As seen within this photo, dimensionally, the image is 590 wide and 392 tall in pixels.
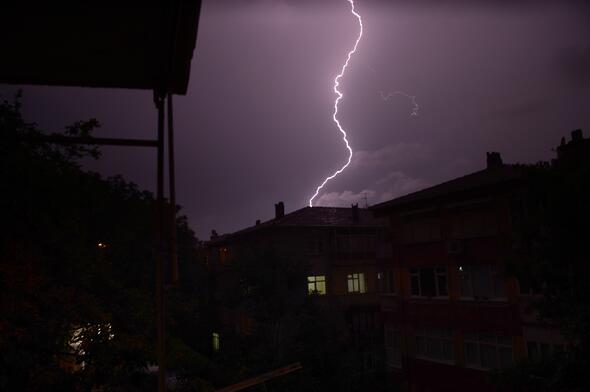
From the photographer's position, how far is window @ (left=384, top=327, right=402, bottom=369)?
80.5ft

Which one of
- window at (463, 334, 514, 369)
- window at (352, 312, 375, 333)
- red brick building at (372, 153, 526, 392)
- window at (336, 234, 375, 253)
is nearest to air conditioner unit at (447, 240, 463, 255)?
red brick building at (372, 153, 526, 392)

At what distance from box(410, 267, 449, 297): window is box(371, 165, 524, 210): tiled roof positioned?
357 cm

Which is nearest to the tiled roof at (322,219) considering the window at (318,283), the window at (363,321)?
the window at (318,283)

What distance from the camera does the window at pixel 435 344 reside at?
21.5 m

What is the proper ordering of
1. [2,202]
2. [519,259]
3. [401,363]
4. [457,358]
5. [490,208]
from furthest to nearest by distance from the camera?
[401,363], [457,358], [490,208], [519,259], [2,202]

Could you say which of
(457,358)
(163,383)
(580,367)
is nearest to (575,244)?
(580,367)

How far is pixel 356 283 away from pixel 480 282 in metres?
15.0

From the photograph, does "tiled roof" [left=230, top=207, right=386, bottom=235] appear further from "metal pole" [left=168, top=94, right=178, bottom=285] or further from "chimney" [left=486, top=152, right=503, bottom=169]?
"metal pole" [left=168, top=94, right=178, bottom=285]

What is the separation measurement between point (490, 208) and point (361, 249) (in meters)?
15.7

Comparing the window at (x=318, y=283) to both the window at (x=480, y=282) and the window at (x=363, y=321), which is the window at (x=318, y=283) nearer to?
the window at (x=363, y=321)

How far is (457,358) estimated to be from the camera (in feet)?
68.1

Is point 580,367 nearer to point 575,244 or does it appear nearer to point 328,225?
point 575,244

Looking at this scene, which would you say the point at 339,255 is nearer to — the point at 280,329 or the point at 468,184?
the point at 280,329

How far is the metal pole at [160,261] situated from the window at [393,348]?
23.0 meters
